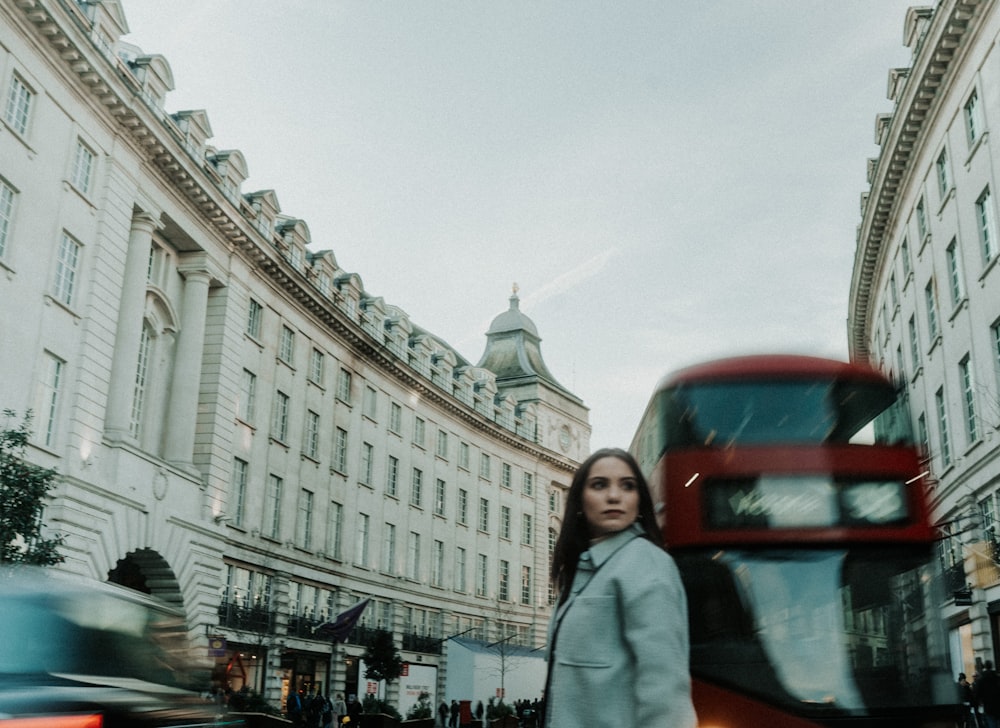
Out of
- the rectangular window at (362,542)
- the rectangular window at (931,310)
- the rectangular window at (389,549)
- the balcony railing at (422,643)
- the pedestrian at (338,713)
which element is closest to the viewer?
the rectangular window at (931,310)

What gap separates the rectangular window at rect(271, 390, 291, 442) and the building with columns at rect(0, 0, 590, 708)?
17 cm

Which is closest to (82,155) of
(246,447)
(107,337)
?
(107,337)

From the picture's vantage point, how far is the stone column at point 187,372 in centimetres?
3381

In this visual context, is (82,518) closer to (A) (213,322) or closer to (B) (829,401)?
(A) (213,322)

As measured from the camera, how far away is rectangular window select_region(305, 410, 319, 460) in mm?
43969

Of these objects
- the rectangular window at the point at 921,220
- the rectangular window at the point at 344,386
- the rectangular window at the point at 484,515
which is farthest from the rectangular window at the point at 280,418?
the rectangular window at the point at 921,220

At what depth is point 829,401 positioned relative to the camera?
1121 centimetres

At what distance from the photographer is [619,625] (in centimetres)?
313

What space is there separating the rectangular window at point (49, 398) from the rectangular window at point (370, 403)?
901 inches

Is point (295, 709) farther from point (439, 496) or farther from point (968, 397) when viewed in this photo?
point (439, 496)

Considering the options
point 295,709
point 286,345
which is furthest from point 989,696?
point 286,345

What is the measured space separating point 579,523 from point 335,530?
43.2 m

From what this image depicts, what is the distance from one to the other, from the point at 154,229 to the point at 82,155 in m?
5.00

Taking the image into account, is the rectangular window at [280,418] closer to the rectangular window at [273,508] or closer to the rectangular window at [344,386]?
the rectangular window at [273,508]
